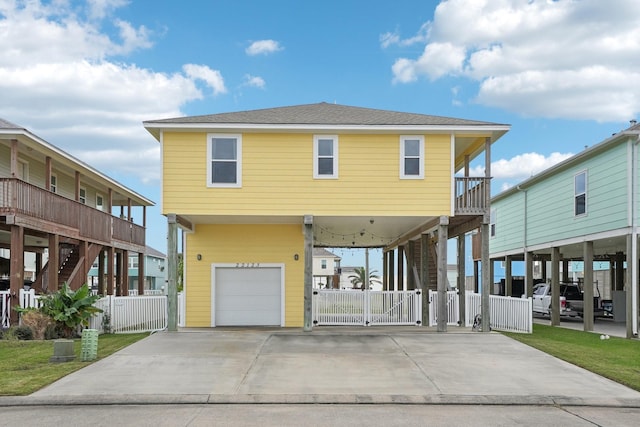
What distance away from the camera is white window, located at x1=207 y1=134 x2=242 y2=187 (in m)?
20.5

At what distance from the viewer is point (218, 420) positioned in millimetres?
10094

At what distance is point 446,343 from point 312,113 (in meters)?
8.38

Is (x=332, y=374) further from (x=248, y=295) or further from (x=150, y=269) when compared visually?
(x=150, y=269)

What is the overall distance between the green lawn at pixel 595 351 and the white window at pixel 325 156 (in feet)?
22.9

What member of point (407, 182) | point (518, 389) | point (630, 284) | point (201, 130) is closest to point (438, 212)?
point (407, 182)

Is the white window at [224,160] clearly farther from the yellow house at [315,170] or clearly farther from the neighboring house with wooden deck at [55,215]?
→ the neighboring house with wooden deck at [55,215]

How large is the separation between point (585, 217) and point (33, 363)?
17.8 metres

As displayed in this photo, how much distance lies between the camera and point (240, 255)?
23188 millimetres

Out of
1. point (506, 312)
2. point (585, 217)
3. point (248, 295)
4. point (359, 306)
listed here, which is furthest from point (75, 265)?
point (585, 217)

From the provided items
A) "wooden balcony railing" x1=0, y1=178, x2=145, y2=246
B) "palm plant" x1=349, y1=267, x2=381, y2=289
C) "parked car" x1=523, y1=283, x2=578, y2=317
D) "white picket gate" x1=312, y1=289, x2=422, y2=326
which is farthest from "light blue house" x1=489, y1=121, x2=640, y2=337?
"palm plant" x1=349, y1=267, x2=381, y2=289

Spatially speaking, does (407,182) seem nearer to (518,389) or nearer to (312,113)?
(312,113)

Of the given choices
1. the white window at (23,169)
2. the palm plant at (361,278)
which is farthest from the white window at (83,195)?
the palm plant at (361,278)

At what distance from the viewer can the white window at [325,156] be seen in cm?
2064

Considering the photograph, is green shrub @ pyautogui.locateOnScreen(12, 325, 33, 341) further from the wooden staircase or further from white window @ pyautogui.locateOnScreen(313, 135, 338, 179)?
white window @ pyautogui.locateOnScreen(313, 135, 338, 179)
